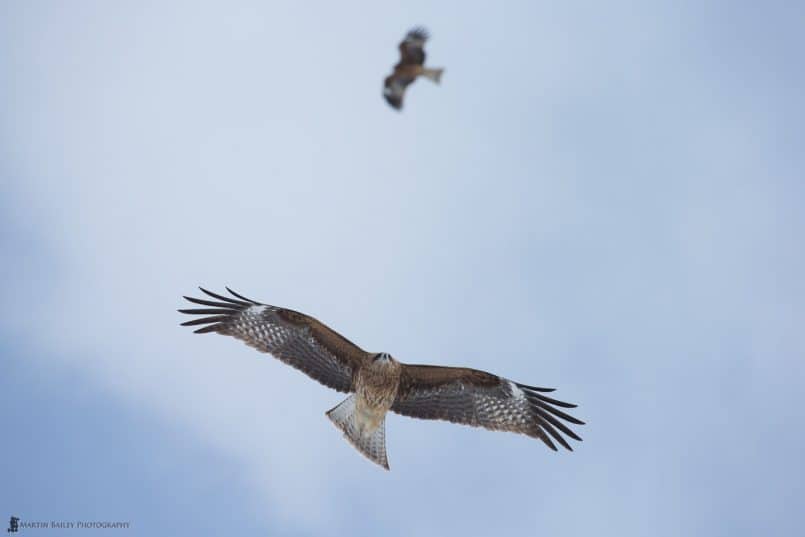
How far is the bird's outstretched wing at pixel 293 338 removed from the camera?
13078 millimetres

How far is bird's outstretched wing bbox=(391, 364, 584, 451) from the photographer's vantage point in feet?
42.9

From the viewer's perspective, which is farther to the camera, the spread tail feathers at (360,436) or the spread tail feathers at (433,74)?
the spread tail feathers at (360,436)

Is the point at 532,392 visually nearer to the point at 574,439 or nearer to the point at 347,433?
the point at 574,439

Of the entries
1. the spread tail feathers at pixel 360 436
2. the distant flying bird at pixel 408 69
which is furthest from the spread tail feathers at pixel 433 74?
the spread tail feathers at pixel 360 436

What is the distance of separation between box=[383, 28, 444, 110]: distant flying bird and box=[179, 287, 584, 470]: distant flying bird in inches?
154

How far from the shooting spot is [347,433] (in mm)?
13188

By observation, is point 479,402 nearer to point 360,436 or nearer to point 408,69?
point 360,436

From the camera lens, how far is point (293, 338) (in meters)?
13.3

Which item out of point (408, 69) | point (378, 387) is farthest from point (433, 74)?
point (378, 387)

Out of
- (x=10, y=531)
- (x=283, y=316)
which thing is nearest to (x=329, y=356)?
(x=283, y=316)

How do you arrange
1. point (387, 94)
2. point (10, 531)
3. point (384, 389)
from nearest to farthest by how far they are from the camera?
1. point (387, 94)
2. point (384, 389)
3. point (10, 531)

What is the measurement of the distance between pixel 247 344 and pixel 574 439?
4.47m

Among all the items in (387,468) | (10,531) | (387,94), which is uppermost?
(387,94)

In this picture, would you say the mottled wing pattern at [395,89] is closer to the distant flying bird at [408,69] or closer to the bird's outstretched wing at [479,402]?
the distant flying bird at [408,69]
